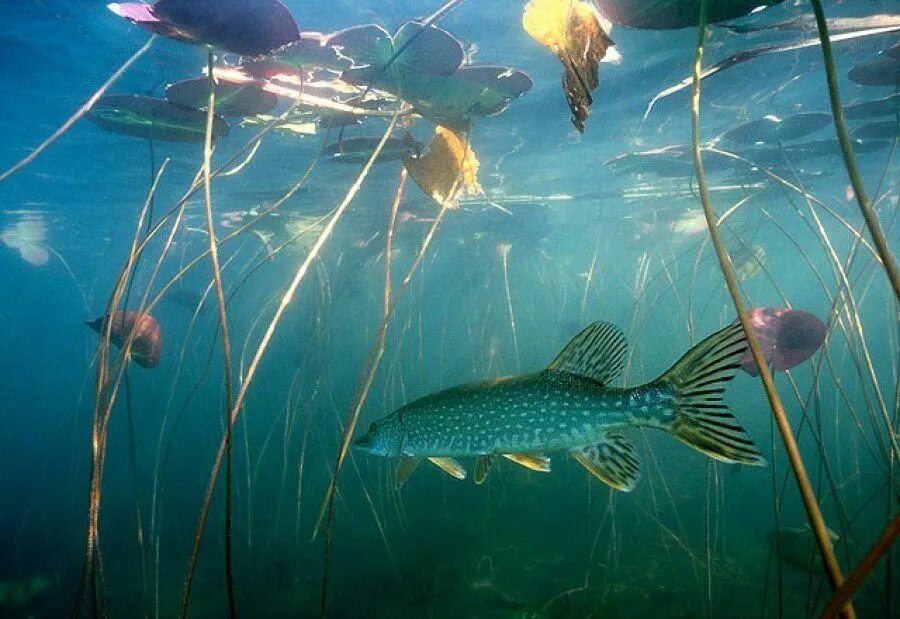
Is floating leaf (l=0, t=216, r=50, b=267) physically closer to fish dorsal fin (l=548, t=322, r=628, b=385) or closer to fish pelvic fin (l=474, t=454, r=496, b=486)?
fish pelvic fin (l=474, t=454, r=496, b=486)

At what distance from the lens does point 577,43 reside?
7.97ft

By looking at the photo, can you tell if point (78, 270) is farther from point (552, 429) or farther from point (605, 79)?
point (552, 429)

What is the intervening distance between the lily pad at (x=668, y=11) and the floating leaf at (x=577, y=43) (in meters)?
0.48

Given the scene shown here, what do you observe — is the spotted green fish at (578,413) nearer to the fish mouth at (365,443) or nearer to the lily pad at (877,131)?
the fish mouth at (365,443)

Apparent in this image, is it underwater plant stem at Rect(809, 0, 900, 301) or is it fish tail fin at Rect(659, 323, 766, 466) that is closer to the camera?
underwater plant stem at Rect(809, 0, 900, 301)

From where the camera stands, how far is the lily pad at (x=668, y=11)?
2.69 metres

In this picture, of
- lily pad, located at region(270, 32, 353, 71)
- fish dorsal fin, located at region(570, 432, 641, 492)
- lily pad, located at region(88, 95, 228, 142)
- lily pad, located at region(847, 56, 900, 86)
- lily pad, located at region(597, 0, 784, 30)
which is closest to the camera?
fish dorsal fin, located at region(570, 432, 641, 492)

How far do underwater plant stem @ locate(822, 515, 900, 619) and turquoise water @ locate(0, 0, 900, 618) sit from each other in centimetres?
170

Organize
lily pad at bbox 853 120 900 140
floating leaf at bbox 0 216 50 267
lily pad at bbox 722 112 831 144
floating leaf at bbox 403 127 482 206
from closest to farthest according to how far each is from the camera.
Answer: floating leaf at bbox 403 127 482 206, lily pad at bbox 722 112 831 144, lily pad at bbox 853 120 900 140, floating leaf at bbox 0 216 50 267

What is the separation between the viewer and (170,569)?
11797 millimetres

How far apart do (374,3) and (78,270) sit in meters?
44.9

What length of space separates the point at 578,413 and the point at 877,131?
1379 cm

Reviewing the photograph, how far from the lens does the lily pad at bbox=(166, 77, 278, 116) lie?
5.62 metres

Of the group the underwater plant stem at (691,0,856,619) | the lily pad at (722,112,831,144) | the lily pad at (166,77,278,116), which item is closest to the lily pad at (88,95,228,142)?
the lily pad at (166,77,278,116)
